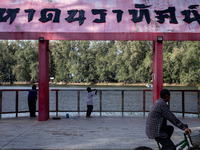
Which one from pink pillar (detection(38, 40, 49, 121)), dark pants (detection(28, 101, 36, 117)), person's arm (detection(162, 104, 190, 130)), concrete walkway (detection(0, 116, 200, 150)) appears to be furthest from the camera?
dark pants (detection(28, 101, 36, 117))

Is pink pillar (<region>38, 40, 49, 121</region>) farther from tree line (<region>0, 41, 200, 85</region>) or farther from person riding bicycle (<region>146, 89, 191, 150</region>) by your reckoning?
tree line (<region>0, 41, 200, 85</region>)

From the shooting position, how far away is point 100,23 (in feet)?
38.7

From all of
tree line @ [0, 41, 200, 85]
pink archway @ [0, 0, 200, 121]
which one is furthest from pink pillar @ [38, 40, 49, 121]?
tree line @ [0, 41, 200, 85]

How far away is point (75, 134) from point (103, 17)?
5.34 metres

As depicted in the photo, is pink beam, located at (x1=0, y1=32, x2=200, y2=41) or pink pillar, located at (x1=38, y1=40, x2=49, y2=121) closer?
pink beam, located at (x1=0, y1=32, x2=200, y2=41)

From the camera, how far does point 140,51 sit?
2987 inches

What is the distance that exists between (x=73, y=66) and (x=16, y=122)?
7668 centimetres

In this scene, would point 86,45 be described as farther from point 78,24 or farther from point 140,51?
point 78,24

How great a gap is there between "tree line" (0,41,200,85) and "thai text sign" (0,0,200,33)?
186ft

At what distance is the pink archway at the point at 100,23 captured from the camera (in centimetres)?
1159

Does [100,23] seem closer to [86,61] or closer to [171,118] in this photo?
[171,118]

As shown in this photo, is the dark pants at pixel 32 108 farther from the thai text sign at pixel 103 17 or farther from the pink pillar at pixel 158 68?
the pink pillar at pixel 158 68

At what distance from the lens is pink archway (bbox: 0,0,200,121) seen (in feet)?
38.0

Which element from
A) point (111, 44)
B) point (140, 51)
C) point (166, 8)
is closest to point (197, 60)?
point (140, 51)
